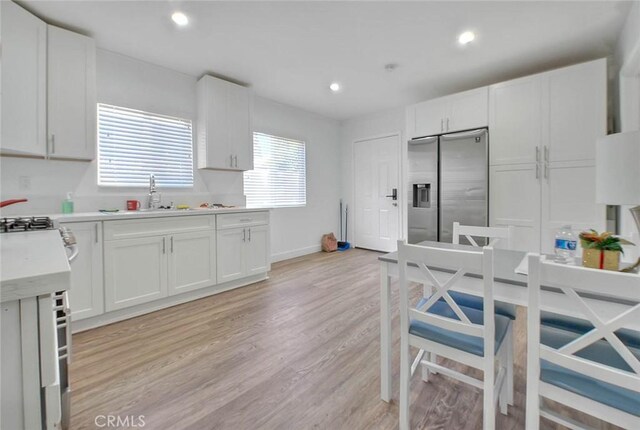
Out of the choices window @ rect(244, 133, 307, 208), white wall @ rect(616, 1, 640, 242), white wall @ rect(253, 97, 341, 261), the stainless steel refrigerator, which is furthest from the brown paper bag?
white wall @ rect(616, 1, 640, 242)

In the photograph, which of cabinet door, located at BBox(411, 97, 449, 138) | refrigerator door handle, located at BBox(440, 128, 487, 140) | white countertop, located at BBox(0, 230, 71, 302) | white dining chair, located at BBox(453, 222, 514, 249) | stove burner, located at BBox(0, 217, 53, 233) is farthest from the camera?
cabinet door, located at BBox(411, 97, 449, 138)

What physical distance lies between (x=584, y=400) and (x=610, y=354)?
0.24m

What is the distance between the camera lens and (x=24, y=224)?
1592 mm

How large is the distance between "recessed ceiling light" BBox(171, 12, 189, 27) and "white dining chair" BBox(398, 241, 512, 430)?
2.54 metres

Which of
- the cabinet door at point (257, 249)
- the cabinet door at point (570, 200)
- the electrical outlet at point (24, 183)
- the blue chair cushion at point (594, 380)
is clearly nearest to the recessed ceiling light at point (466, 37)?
the cabinet door at point (570, 200)

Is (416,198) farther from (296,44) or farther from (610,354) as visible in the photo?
(610,354)

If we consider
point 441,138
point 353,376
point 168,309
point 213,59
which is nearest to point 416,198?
point 441,138

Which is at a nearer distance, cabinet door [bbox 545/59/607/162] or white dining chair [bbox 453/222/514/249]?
white dining chair [bbox 453/222/514/249]

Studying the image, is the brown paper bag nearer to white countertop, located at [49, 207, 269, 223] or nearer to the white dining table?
white countertop, located at [49, 207, 269, 223]

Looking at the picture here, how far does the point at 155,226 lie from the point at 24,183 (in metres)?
1.11

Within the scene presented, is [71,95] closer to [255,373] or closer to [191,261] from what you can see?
[191,261]

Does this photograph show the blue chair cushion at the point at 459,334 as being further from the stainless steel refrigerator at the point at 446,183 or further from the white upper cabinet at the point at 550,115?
the white upper cabinet at the point at 550,115

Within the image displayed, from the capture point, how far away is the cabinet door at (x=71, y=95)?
2.36 metres

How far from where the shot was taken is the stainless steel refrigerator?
332 centimetres
